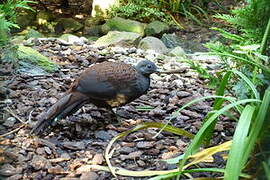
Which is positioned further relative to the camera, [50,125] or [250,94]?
[50,125]

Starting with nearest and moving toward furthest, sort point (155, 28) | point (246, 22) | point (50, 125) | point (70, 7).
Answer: point (246, 22)
point (50, 125)
point (155, 28)
point (70, 7)

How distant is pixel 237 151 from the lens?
203 centimetres

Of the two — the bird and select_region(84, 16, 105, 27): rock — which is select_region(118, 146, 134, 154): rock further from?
select_region(84, 16, 105, 27): rock

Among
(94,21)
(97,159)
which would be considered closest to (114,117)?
(97,159)

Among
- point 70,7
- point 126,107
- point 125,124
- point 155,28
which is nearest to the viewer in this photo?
point 125,124

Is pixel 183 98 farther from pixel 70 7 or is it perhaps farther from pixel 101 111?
pixel 70 7

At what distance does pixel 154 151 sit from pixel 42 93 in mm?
1245

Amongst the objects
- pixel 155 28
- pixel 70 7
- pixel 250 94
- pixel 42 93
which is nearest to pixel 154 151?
pixel 250 94

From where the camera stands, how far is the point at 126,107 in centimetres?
376

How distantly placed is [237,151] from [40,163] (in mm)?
1248

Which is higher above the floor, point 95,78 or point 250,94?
point 250,94

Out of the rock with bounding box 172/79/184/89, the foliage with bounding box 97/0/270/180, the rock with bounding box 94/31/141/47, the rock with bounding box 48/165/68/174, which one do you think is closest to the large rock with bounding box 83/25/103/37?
the rock with bounding box 94/31/141/47

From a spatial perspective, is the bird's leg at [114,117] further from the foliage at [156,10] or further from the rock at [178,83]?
the foliage at [156,10]

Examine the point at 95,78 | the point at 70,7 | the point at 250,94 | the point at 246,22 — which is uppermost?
the point at 246,22
